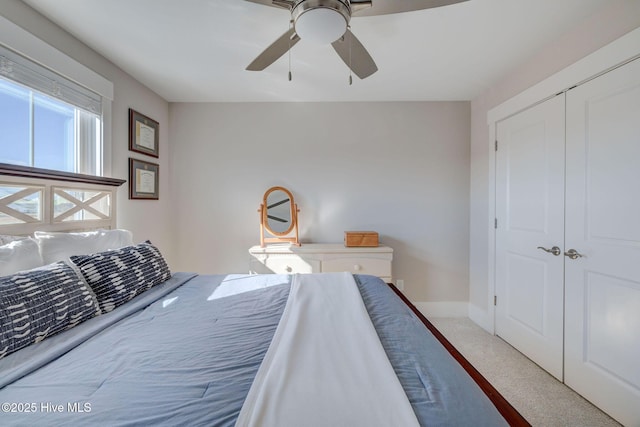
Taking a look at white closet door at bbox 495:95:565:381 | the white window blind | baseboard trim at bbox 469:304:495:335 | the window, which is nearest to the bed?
the window

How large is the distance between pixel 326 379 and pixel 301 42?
206 cm

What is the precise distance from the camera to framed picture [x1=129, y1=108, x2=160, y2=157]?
2.37 meters

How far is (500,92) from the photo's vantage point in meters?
2.51

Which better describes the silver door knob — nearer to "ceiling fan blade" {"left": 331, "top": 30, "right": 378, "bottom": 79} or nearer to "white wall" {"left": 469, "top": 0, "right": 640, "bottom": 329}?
"white wall" {"left": 469, "top": 0, "right": 640, "bottom": 329}

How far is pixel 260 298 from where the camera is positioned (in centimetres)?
142

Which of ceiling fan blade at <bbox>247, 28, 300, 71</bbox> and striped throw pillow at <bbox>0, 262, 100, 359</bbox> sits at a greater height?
ceiling fan blade at <bbox>247, 28, 300, 71</bbox>

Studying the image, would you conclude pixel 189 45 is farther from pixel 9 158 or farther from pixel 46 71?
pixel 9 158

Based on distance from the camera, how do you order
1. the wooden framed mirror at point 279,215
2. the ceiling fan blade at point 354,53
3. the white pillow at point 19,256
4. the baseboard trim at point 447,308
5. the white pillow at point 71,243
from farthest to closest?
1. the baseboard trim at point 447,308
2. the wooden framed mirror at point 279,215
3. the ceiling fan blade at point 354,53
4. the white pillow at point 71,243
5. the white pillow at point 19,256

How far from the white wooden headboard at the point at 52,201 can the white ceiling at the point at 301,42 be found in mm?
1018

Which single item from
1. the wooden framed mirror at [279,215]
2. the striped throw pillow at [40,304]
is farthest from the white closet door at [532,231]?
the striped throw pillow at [40,304]

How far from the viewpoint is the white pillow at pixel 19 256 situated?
3.69ft

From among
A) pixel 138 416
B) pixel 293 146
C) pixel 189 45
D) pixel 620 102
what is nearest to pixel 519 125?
pixel 620 102

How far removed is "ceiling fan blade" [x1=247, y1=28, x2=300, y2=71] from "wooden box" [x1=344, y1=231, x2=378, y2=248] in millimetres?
1741

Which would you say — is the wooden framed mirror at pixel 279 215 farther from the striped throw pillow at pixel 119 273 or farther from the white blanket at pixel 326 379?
the white blanket at pixel 326 379
